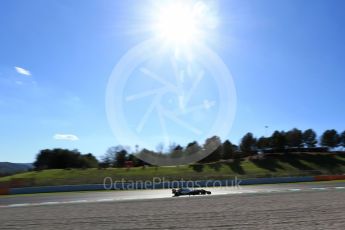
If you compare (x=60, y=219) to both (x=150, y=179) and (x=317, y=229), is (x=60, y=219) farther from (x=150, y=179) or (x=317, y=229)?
(x=150, y=179)

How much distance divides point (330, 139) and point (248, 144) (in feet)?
76.8

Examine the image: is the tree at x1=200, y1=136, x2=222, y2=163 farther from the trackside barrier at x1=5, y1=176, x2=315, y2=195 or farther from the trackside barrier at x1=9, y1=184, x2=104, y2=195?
the trackside barrier at x1=9, y1=184, x2=104, y2=195

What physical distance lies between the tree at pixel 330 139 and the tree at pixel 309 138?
239 centimetres

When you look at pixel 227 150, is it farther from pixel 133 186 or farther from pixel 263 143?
pixel 133 186

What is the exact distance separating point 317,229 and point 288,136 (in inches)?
4483

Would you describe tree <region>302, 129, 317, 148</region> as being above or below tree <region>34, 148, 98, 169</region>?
above

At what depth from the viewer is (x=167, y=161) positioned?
107312 millimetres

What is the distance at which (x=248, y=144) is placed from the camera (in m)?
128

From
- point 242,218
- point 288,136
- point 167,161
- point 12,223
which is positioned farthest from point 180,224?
point 288,136

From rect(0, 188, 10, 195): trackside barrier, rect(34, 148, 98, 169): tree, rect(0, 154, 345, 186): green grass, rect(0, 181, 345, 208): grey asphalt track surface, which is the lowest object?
rect(0, 181, 345, 208): grey asphalt track surface

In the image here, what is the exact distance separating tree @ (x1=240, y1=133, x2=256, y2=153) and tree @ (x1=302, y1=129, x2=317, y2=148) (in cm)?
1440

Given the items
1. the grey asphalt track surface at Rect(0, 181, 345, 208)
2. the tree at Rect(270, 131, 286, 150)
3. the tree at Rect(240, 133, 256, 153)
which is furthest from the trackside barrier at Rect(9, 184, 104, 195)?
the tree at Rect(240, 133, 256, 153)

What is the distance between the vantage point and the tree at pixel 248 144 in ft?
421

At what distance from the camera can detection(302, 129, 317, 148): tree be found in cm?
12444
